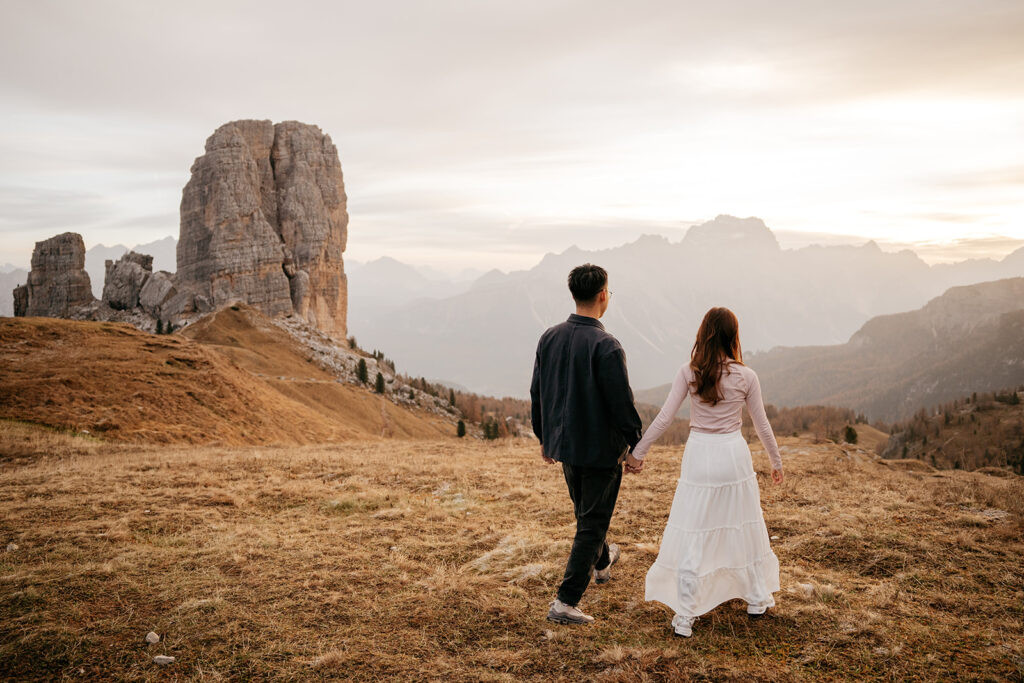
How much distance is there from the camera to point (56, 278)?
366 feet

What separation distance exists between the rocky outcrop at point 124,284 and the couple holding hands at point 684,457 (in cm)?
12421

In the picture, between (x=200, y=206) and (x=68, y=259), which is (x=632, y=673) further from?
(x=68, y=259)

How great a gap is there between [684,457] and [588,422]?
1031 millimetres

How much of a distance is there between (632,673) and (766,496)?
7.58 m

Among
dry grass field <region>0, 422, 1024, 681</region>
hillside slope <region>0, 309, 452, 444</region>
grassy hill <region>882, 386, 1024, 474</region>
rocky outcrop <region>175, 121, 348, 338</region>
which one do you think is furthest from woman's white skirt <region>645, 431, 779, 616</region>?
rocky outcrop <region>175, 121, 348, 338</region>

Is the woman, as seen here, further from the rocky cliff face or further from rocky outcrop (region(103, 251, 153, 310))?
rocky outcrop (region(103, 251, 153, 310))

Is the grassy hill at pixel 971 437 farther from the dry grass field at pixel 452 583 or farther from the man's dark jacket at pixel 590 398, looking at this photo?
the man's dark jacket at pixel 590 398

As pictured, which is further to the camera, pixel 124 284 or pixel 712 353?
pixel 124 284

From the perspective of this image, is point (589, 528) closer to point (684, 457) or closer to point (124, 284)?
point (684, 457)

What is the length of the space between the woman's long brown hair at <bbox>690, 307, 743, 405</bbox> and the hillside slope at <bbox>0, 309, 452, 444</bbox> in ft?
69.8

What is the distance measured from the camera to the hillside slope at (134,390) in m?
21.4

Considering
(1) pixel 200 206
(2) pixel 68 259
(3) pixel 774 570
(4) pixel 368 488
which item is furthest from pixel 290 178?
(3) pixel 774 570

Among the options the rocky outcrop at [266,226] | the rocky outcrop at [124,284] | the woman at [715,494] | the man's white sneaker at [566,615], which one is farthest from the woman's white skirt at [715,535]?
the rocky outcrop at [124,284]

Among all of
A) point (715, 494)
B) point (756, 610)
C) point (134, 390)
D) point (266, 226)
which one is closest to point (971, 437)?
point (756, 610)
